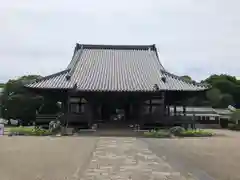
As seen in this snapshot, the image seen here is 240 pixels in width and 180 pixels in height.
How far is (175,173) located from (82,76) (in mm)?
21370

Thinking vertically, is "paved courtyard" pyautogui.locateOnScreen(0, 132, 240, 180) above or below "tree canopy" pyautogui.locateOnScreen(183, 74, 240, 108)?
below

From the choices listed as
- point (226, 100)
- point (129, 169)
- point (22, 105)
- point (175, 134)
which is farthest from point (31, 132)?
point (226, 100)

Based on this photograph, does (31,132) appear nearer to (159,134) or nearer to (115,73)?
(159,134)

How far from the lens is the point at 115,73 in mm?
30656

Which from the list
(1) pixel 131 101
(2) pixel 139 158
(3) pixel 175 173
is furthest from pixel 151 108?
(3) pixel 175 173

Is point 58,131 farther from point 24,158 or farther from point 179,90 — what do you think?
point 24,158

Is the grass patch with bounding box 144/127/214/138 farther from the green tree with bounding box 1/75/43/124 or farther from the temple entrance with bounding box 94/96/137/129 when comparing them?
the green tree with bounding box 1/75/43/124

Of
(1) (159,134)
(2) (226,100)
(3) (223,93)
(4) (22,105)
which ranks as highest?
(3) (223,93)

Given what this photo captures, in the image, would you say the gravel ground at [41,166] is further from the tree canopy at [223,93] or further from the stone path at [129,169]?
the tree canopy at [223,93]

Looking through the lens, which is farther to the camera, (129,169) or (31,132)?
(31,132)

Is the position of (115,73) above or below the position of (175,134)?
above

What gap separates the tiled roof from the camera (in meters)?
27.6

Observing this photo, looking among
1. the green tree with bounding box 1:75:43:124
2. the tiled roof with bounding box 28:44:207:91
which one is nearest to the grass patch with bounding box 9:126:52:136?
the tiled roof with bounding box 28:44:207:91

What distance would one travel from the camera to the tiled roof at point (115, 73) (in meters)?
27.6
